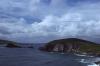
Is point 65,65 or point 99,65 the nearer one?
point 99,65

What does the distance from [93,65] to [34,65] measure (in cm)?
2826

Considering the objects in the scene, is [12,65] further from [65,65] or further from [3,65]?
[65,65]

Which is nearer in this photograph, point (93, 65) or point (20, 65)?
point (93, 65)

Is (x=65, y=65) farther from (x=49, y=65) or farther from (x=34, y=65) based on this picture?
(x=34, y=65)

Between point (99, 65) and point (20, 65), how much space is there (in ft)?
122

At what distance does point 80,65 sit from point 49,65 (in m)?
14.9

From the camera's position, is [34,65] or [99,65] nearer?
[99,65]

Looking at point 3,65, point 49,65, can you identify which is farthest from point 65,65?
point 3,65

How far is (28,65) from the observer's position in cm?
10362

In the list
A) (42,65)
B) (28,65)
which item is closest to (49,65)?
(42,65)

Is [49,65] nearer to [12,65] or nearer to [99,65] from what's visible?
[12,65]

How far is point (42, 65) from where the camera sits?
346ft

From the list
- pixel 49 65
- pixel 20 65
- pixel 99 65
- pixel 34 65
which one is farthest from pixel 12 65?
pixel 99 65

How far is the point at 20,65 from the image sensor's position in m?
104
